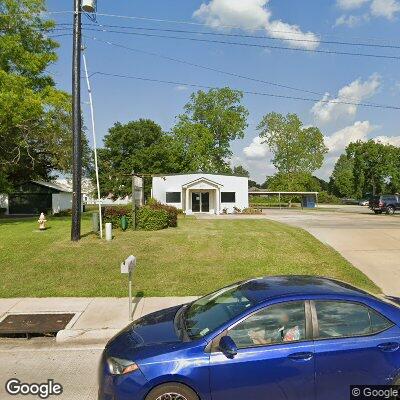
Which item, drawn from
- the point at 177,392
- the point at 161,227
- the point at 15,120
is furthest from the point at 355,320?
the point at 15,120

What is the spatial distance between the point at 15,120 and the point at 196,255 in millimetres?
11130

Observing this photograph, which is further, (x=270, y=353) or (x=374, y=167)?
(x=374, y=167)

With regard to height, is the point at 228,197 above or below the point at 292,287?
above

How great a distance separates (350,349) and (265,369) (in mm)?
908

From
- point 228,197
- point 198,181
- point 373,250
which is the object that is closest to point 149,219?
point 373,250

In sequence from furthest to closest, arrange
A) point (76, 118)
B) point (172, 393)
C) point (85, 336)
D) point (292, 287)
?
point (76, 118)
point (85, 336)
point (292, 287)
point (172, 393)

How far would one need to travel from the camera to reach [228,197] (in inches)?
1517

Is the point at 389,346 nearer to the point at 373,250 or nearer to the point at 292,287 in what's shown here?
the point at 292,287

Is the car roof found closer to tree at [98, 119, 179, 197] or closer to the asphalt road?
the asphalt road

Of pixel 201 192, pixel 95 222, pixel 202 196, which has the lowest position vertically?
pixel 95 222

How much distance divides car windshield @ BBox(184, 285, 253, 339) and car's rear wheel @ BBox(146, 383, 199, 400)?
1.72 feet

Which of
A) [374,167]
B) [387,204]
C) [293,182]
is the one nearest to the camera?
[387,204]

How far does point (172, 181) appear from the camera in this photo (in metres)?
37.6

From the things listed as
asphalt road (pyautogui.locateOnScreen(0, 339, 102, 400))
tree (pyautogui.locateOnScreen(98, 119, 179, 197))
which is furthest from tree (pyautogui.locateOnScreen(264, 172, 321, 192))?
asphalt road (pyautogui.locateOnScreen(0, 339, 102, 400))
